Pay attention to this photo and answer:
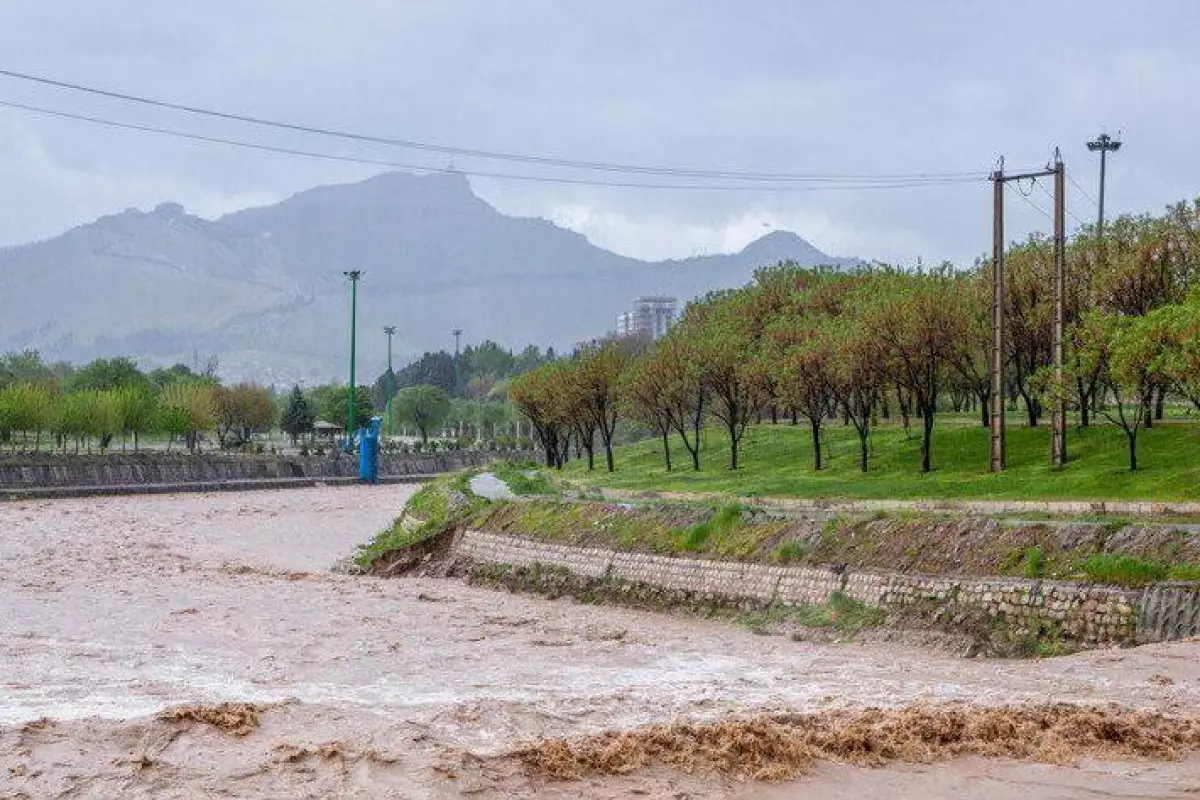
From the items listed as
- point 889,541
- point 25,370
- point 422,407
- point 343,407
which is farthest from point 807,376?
point 25,370

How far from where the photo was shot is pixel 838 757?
601 inches

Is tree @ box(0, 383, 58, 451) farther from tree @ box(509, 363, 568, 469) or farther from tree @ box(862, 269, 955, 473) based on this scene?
tree @ box(862, 269, 955, 473)

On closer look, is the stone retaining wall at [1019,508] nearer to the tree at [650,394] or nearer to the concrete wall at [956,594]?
the concrete wall at [956,594]

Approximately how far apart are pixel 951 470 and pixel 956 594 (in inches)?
1032

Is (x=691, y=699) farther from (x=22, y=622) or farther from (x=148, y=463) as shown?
(x=148, y=463)

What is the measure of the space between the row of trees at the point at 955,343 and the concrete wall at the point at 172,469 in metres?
30.0

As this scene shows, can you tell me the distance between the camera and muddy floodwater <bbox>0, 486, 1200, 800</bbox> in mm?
14031

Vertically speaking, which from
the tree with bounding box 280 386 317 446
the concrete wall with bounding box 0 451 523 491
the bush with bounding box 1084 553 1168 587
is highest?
the tree with bounding box 280 386 317 446

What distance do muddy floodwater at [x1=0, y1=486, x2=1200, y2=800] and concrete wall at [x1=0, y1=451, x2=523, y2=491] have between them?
39.2 m

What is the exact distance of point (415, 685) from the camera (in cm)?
2025

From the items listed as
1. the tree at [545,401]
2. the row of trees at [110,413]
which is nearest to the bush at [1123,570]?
the tree at [545,401]

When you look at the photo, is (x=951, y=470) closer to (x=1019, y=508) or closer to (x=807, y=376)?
(x=807, y=376)

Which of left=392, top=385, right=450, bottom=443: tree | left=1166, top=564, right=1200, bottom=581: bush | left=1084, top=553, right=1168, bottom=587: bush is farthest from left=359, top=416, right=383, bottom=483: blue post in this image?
left=1166, top=564, right=1200, bottom=581: bush

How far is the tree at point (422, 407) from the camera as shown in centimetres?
17438
